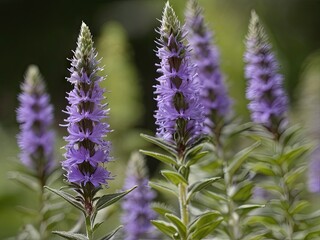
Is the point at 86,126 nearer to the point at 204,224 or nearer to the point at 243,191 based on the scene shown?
the point at 204,224

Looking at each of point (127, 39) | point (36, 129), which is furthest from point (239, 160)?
point (127, 39)

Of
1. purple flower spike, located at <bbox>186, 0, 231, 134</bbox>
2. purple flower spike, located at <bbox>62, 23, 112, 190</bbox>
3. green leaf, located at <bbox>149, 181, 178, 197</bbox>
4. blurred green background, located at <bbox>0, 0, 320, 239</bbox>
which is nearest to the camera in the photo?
purple flower spike, located at <bbox>62, 23, 112, 190</bbox>

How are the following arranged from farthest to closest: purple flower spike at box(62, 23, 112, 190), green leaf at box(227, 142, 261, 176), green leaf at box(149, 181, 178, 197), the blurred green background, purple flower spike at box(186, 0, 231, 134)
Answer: the blurred green background → purple flower spike at box(186, 0, 231, 134) → green leaf at box(227, 142, 261, 176) → green leaf at box(149, 181, 178, 197) → purple flower spike at box(62, 23, 112, 190)

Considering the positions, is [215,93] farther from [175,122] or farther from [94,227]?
[94,227]

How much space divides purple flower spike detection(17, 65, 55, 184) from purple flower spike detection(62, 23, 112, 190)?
0.55 metres

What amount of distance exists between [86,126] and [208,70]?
56 cm

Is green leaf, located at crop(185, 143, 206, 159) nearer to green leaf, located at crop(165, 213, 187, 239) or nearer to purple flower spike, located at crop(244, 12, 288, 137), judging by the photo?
green leaf, located at crop(165, 213, 187, 239)

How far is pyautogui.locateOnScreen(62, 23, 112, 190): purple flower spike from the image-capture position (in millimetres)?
1171

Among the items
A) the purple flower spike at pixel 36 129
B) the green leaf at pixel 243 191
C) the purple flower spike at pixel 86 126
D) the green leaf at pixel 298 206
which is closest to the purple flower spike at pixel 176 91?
the purple flower spike at pixel 86 126

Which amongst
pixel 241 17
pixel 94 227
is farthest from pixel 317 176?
pixel 241 17

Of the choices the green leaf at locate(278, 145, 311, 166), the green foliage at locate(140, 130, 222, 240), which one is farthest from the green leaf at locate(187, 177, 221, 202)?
the green leaf at locate(278, 145, 311, 166)

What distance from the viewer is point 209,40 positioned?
5.46ft

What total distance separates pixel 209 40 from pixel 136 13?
15.9 feet

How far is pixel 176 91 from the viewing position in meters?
1.26
